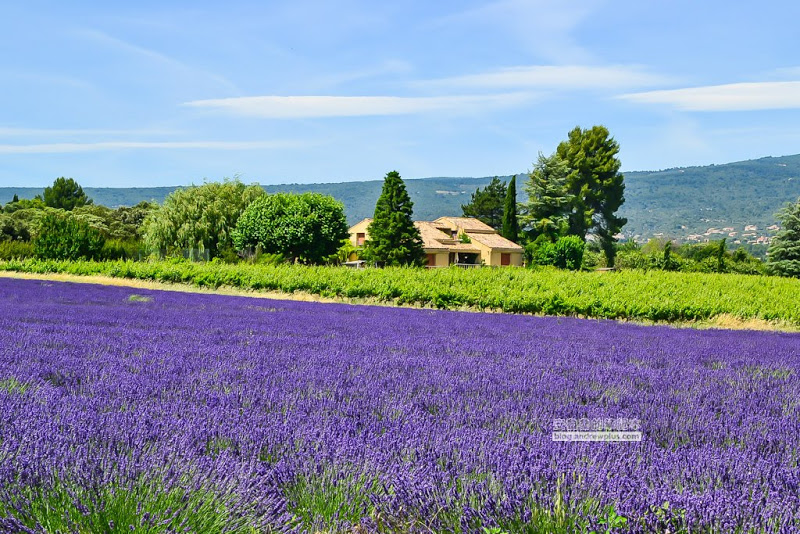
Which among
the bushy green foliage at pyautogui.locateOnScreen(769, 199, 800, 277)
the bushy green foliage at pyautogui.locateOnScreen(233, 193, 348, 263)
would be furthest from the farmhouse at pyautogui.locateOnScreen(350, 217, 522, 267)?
the bushy green foliage at pyautogui.locateOnScreen(769, 199, 800, 277)

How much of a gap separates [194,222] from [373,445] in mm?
41876

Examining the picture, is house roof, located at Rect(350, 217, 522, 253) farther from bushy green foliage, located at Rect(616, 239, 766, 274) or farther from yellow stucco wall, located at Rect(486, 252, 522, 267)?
bushy green foliage, located at Rect(616, 239, 766, 274)

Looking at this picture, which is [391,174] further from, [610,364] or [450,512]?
[450,512]

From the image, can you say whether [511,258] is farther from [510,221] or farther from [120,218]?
[120,218]

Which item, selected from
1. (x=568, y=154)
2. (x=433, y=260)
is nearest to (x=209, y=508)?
(x=433, y=260)

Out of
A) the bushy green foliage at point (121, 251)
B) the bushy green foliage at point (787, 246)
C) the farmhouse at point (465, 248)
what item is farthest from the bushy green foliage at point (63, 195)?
the bushy green foliage at point (787, 246)

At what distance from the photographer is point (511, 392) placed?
15.2 feet

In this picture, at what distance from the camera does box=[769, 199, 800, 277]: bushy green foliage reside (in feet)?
133

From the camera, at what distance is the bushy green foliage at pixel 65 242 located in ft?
112

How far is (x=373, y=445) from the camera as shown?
3.12 metres

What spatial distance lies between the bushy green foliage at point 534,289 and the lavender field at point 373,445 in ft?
41.9

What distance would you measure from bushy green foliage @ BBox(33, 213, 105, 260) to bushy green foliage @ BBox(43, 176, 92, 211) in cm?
6525

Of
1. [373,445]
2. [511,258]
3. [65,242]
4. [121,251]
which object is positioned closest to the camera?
[373,445]

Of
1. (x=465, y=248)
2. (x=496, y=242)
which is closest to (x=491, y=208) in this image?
(x=496, y=242)
